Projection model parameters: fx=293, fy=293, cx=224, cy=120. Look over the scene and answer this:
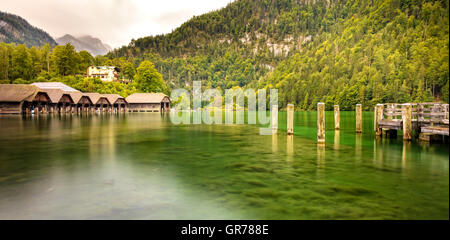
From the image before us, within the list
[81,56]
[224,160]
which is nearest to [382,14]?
[81,56]

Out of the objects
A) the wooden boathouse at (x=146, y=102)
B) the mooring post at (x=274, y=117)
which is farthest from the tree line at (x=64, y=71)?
the mooring post at (x=274, y=117)

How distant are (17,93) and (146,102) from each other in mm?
33195

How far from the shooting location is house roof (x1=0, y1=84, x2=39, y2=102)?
51.2 m

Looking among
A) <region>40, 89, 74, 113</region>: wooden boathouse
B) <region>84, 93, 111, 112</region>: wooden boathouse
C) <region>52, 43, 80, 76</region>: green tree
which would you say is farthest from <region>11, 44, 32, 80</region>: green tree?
<region>40, 89, 74, 113</region>: wooden boathouse

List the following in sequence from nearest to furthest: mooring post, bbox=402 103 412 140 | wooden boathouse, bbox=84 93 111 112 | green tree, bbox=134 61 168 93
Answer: mooring post, bbox=402 103 412 140, wooden boathouse, bbox=84 93 111 112, green tree, bbox=134 61 168 93

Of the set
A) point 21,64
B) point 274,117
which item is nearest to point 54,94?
point 21,64

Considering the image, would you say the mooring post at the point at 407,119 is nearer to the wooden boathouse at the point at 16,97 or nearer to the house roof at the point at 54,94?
the wooden boathouse at the point at 16,97

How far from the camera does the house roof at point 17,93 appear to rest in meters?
51.2

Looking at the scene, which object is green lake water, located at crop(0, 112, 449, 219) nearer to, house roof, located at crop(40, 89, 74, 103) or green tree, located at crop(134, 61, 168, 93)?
house roof, located at crop(40, 89, 74, 103)

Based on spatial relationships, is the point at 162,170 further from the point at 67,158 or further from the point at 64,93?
the point at 64,93

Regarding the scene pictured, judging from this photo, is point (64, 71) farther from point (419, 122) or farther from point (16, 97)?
point (419, 122)

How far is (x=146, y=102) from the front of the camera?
268ft

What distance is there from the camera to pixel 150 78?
346 feet

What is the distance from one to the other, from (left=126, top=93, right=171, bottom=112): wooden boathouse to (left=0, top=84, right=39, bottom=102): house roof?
30.3m
